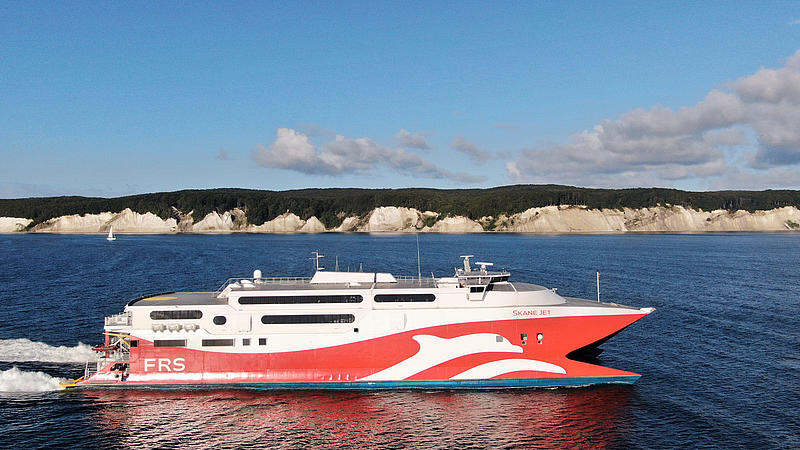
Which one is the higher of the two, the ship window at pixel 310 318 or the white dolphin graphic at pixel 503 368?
the ship window at pixel 310 318

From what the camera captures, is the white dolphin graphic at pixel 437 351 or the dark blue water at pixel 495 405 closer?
the dark blue water at pixel 495 405

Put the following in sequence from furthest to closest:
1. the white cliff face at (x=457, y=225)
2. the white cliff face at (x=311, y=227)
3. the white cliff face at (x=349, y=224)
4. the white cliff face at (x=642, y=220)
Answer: the white cliff face at (x=311, y=227) < the white cliff face at (x=349, y=224) < the white cliff face at (x=457, y=225) < the white cliff face at (x=642, y=220)

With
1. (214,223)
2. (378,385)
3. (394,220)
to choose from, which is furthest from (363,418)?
(214,223)

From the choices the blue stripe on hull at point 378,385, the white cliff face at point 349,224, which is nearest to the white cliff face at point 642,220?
the white cliff face at point 349,224

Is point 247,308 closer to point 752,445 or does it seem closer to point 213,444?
point 213,444

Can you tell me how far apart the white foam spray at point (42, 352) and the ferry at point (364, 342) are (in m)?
5.23

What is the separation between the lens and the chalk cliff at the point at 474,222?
184000mm

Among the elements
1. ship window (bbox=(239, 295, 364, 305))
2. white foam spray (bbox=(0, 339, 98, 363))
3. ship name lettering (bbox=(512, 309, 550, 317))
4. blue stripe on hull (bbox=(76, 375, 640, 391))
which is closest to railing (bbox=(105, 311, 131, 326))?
blue stripe on hull (bbox=(76, 375, 640, 391))

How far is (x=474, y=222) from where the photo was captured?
188 m

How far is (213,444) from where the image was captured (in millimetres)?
21625

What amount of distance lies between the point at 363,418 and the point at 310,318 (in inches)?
238

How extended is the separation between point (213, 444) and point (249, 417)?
8.63ft

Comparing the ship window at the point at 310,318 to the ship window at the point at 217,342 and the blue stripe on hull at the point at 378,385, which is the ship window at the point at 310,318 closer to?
the ship window at the point at 217,342

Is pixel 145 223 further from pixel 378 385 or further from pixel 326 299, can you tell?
pixel 378 385
